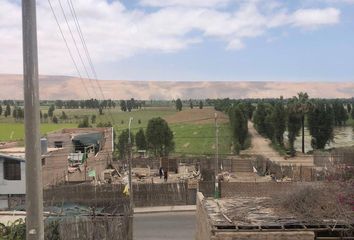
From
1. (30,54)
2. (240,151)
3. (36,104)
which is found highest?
(30,54)

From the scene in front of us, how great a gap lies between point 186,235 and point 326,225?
43.5ft

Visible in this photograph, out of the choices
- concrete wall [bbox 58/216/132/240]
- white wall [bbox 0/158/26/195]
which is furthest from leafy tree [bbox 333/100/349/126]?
concrete wall [bbox 58/216/132/240]

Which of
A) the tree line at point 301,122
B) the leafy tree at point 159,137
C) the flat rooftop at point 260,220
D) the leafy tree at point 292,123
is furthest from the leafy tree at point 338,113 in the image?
the flat rooftop at point 260,220

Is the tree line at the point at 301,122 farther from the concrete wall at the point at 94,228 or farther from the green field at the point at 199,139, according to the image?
the concrete wall at the point at 94,228

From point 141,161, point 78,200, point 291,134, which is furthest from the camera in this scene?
point 291,134

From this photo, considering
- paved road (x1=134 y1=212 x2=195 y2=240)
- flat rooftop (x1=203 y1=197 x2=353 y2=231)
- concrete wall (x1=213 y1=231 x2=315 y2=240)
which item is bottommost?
paved road (x1=134 y1=212 x2=195 y2=240)

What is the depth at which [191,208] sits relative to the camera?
116 feet

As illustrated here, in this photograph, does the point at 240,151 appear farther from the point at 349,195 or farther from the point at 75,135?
the point at 349,195

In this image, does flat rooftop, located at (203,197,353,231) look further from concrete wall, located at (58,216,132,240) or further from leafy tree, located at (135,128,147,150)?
leafy tree, located at (135,128,147,150)

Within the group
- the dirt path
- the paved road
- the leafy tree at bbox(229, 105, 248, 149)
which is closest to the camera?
the paved road

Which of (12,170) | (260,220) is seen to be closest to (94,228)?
(260,220)

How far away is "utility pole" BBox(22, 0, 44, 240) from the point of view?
5965 millimetres

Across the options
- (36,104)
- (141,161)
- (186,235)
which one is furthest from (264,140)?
(36,104)

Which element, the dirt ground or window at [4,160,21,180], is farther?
the dirt ground
